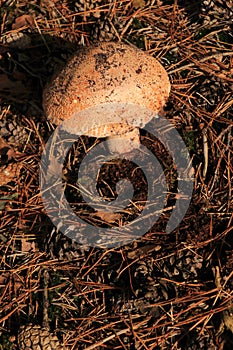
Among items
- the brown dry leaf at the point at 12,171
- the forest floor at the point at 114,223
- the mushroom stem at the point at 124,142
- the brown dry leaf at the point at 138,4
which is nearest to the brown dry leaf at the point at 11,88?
the forest floor at the point at 114,223

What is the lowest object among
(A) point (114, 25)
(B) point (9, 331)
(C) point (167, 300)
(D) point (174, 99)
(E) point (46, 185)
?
(B) point (9, 331)

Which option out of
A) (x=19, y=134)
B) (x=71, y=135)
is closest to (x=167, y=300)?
(x=71, y=135)

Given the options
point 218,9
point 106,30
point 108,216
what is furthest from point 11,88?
point 218,9

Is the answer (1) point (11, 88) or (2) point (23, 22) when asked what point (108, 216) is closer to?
(1) point (11, 88)

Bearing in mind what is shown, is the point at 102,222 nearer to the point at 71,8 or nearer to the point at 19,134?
the point at 19,134

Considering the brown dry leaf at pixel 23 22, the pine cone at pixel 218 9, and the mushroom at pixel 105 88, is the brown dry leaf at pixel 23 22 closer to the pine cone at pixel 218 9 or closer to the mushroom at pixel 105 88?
the mushroom at pixel 105 88

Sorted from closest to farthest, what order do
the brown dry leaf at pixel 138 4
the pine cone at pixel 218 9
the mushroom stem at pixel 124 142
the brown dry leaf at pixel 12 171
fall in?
1. the mushroom stem at pixel 124 142
2. the brown dry leaf at pixel 12 171
3. the pine cone at pixel 218 9
4. the brown dry leaf at pixel 138 4

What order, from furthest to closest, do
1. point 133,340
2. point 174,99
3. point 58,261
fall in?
point 174,99 → point 58,261 → point 133,340
